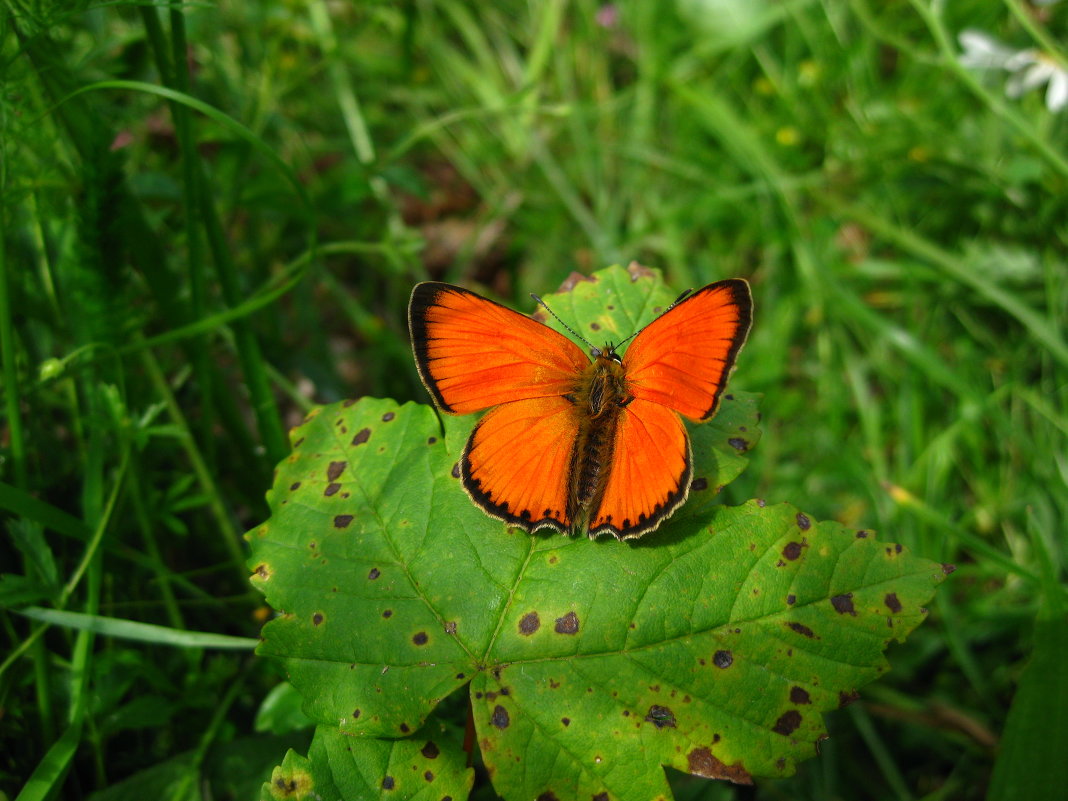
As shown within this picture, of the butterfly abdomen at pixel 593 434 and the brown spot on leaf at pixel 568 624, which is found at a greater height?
the butterfly abdomen at pixel 593 434

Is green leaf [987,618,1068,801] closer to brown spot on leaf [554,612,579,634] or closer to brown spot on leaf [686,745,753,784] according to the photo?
brown spot on leaf [686,745,753,784]

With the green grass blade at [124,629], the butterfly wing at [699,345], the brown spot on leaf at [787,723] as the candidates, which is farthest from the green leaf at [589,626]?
the green grass blade at [124,629]

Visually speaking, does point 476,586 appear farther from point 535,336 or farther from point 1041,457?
point 1041,457

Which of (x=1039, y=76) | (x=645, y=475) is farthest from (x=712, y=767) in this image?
(x=1039, y=76)

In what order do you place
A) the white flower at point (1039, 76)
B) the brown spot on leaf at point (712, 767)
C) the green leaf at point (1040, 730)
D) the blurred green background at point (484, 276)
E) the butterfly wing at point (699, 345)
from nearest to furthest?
the brown spot on leaf at point (712, 767) < the butterfly wing at point (699, 345) < the green leaf at point (1040, 730) < the blurred green background at point (484, 276) < the white flower at point (1039, 76)

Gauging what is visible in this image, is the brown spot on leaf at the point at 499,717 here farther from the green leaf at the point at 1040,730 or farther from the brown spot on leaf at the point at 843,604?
the green leaf at the point at 1040,730

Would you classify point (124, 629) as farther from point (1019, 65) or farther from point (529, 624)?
point (1019, 65)
